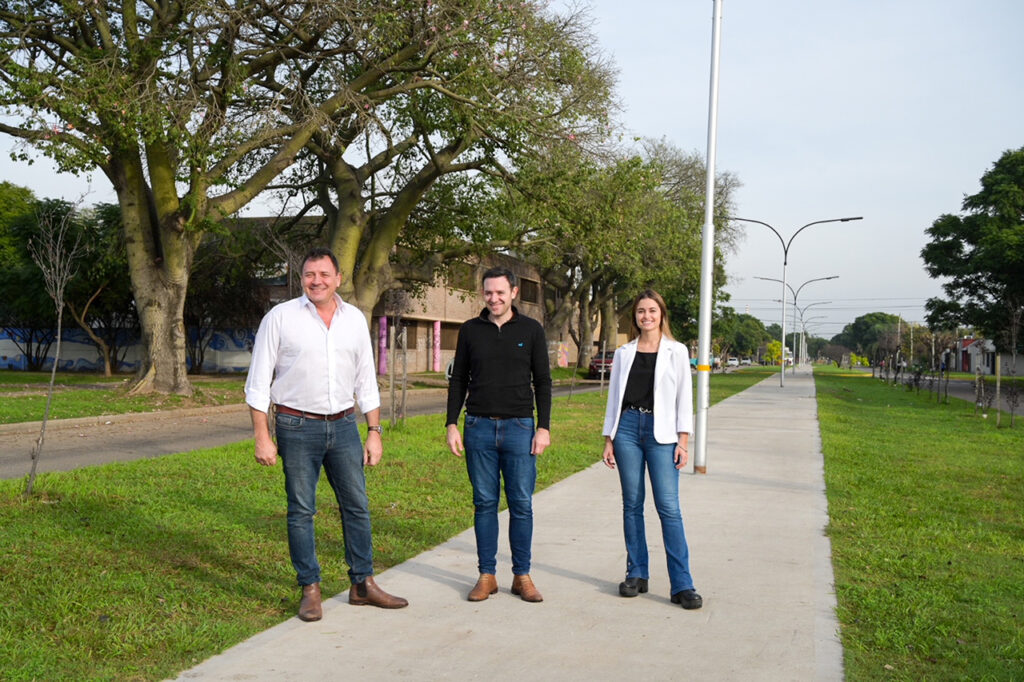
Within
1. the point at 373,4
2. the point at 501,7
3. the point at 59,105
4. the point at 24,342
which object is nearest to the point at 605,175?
the point at 501,7

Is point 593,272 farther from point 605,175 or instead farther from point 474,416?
point 474,416

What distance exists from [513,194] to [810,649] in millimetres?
19866

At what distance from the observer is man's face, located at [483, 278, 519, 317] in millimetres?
5383

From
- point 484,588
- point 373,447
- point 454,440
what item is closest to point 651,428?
point 454,440

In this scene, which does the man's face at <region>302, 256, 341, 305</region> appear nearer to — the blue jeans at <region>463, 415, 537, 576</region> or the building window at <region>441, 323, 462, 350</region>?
the blue jeans at <region>463, 415, 537, 576</region>

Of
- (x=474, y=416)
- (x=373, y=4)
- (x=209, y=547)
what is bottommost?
(x=209, y=547)

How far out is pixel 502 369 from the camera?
546cm

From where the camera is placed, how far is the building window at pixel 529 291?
65.3m

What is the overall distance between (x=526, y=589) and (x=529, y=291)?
6199 cm

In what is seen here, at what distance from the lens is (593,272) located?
47500 mm

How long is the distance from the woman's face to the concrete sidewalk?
1.53 metres

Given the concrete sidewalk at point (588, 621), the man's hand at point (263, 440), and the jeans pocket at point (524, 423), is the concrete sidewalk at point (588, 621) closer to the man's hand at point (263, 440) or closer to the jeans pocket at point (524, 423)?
the man's hand at point (263, 440)

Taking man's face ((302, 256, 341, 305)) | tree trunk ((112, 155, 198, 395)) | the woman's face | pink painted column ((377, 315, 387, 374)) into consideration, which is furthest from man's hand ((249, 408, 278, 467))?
pink painted column ((377, 315, 387, 374))

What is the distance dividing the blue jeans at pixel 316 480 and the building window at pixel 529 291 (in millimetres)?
58883
